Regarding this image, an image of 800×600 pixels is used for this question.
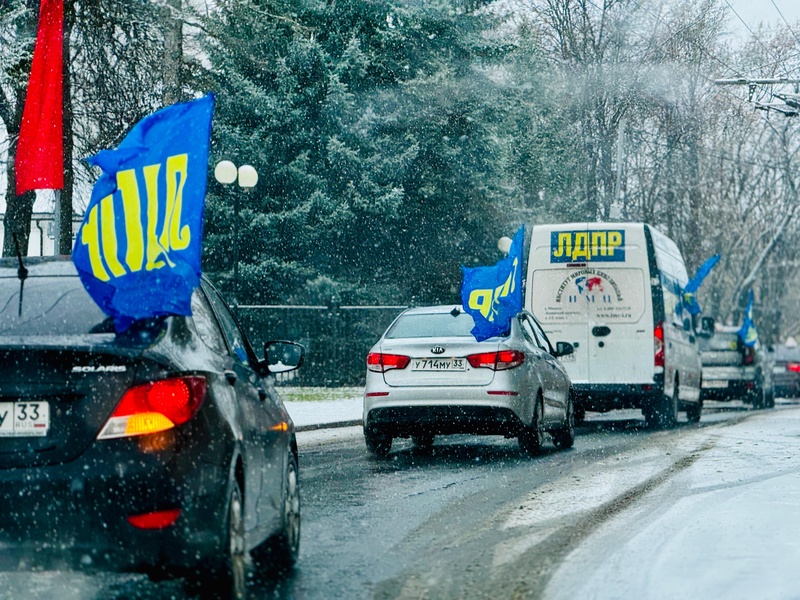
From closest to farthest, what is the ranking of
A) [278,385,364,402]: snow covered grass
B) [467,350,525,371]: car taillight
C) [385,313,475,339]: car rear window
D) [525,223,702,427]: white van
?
[467,350,525,371]: car taillight < [385,313,475,339]: car rear window < [525,223,702,427]: white van < [278,385,364,402]: snow covered grass

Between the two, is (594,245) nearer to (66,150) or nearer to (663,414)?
(663,414)

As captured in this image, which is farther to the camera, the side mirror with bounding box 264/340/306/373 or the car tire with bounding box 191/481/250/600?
the side mirror with bounding box 264/340/306/373

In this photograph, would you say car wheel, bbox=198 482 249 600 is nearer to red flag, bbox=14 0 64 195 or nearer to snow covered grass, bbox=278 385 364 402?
red flag, bbox=14 0 64 195

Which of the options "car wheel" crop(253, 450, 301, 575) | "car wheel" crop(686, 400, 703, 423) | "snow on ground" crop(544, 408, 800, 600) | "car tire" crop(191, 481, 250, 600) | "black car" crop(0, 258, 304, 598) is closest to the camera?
"black car" crop(0, 258, 304, 598)

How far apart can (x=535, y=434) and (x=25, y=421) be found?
8.74 metres

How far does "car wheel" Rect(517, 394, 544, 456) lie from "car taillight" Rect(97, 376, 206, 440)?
326 inches

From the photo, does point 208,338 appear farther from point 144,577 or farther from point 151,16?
point 151,16

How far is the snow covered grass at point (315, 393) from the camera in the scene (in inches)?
982

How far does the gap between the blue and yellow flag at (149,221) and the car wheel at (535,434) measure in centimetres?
796

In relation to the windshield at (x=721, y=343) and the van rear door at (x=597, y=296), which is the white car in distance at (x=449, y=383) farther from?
the windshield at (x=721, y=343)

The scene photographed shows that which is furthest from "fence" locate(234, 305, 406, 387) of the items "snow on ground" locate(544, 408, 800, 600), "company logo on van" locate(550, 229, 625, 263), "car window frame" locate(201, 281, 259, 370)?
"car window frame" locate(201, 281, 259, 370)

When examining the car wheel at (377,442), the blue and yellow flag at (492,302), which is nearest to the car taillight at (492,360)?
the blue and yellow flag at (492,302)

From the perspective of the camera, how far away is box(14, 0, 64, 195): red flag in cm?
1513

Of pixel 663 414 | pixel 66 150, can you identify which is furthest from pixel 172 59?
pixel 663 414
